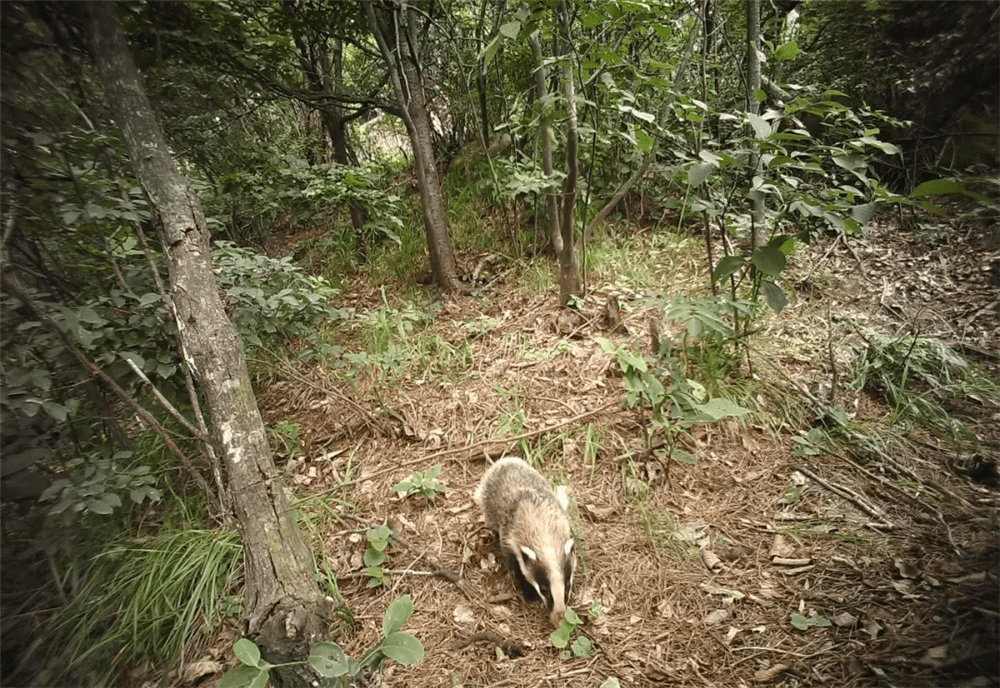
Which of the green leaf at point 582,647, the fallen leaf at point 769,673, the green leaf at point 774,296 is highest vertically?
the green leaf at point 774,296

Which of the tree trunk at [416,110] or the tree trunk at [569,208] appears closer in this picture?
the tree trunk at [569,208]

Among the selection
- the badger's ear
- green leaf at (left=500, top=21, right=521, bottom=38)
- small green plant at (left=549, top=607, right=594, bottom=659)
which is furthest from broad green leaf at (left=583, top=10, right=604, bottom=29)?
small green plant at (left=549, top=607, right=594, bottom=659)

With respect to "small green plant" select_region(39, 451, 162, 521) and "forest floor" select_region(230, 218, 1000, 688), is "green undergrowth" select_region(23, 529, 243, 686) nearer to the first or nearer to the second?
"small green plant" select_region(39, 451, 162, 521)

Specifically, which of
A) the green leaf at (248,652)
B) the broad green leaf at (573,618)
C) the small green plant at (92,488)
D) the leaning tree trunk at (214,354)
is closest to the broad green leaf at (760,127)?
the broad green leaf at (573,618)

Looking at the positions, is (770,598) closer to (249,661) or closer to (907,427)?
(907,427)

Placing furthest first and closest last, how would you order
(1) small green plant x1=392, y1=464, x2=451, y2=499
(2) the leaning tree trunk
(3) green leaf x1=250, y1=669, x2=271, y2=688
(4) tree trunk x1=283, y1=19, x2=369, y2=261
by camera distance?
(4) tree trunk x1=283, y1=19, x2=369, y2=261 → (1) small green plant x1=392, y1=464, x2=451, y2=499 → (2) the leaning tree trunk → (3) green leaf x1=250, y1=669, x2=271, y2=688

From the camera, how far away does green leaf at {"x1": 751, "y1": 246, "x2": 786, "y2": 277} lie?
2111mm

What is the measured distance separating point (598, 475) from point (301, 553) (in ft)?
5.87

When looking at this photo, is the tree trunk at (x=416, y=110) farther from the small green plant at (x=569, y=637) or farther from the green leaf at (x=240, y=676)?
the green leaf at (x=240, y=676)

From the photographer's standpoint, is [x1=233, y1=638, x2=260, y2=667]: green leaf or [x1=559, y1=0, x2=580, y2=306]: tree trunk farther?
[x1=559, y1=0, x2=580, y2=306]: tree trunk

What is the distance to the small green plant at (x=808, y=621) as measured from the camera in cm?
185

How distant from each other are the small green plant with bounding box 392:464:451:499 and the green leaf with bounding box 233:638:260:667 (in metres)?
1.15

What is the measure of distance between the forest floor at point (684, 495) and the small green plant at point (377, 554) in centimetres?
5

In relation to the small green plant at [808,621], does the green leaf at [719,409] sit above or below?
above
